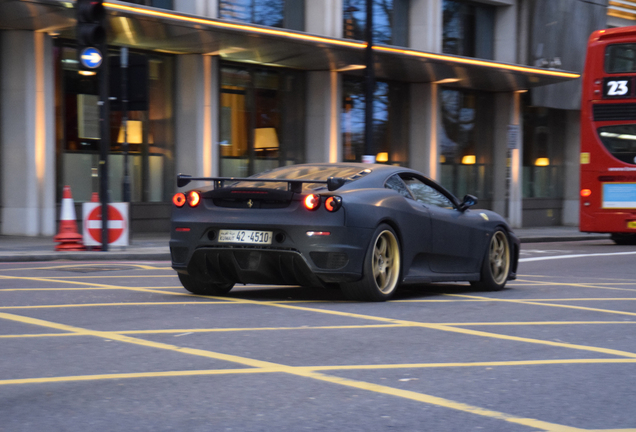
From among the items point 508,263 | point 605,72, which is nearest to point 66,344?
point 508,263

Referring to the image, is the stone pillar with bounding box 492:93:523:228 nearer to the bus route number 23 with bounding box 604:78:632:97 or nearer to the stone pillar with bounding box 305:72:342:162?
the stone pillar with bounding box 305:72:342:162

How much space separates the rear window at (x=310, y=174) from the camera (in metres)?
7.97

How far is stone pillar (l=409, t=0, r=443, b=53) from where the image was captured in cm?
2748

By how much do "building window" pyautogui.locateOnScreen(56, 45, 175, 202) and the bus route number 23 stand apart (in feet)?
31.5

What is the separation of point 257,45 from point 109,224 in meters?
8.04

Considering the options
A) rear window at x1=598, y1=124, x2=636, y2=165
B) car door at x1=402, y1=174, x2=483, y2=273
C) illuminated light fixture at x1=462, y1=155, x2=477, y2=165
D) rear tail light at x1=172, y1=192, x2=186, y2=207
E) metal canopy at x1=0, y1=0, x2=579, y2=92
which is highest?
metal canopy at x1=0, y1=0, x2=579, y2=92

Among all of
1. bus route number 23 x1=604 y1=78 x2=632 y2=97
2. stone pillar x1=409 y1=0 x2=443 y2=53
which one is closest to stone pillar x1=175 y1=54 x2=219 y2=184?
stone pillar x1=409 y1=0 x2=443 y2=53

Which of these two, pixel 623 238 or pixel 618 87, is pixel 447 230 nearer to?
pixel 618 87

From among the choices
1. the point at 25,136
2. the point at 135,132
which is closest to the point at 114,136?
the point at 135,132

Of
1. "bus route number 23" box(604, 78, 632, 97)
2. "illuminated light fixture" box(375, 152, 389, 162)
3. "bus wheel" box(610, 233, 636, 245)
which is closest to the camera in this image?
"bus route number 23" box(604, 78, 632, 97)

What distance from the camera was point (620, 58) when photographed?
1947 centimetres

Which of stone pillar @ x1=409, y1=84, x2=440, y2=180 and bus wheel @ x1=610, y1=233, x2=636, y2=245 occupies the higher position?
stone pillar @ x1=409, y1=84, x2=440, y2=180

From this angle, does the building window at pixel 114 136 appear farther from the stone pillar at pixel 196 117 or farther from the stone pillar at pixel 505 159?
the stone pillar at pixel 505 159

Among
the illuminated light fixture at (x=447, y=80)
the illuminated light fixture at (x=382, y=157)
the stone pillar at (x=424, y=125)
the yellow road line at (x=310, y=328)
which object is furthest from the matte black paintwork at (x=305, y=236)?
the stone pillar at (x=424, y=125)
